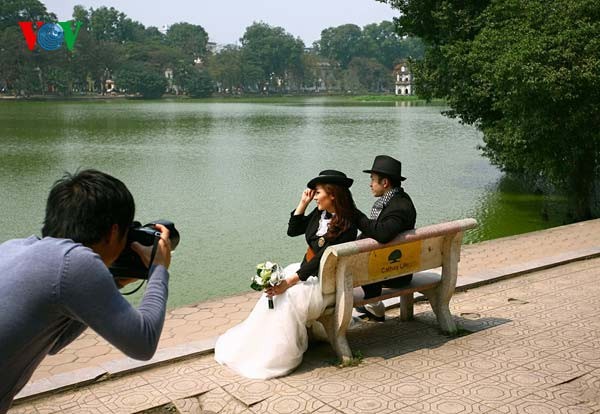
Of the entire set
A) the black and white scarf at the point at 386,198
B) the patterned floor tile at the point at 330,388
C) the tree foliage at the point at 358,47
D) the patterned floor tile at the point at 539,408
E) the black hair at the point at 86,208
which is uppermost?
the tree foliage at the point at 358,47

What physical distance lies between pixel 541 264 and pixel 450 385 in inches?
126

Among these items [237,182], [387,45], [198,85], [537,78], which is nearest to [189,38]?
[198,85]

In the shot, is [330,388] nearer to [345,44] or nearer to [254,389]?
[254,389]

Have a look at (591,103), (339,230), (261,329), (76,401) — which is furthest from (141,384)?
(591,103)

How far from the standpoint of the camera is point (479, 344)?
174 inches

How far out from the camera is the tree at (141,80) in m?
92.6

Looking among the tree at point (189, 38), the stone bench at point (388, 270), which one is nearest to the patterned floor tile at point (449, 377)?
the stone bench at point (388, 270)

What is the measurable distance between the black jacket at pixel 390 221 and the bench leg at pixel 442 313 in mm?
596

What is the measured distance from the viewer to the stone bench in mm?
4023

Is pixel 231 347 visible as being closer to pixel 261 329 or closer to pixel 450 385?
pixel 261 329

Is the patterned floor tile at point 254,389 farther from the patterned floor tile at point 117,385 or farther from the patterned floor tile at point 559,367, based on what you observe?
the patterned floor tile at point 559,367

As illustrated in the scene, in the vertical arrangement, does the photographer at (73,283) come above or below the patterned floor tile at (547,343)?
above

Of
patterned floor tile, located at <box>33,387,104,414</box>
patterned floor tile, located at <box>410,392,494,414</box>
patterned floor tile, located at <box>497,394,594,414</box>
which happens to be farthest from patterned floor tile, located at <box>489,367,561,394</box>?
patterned floor tile, located at <box>33,387,104,414</box>

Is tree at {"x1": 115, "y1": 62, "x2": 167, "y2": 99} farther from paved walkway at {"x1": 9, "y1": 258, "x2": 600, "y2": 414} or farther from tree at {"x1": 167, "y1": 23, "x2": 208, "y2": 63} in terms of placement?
paved walkway at {"x1": 9, "y1": 258, "x2": 600, "y2": 414}
